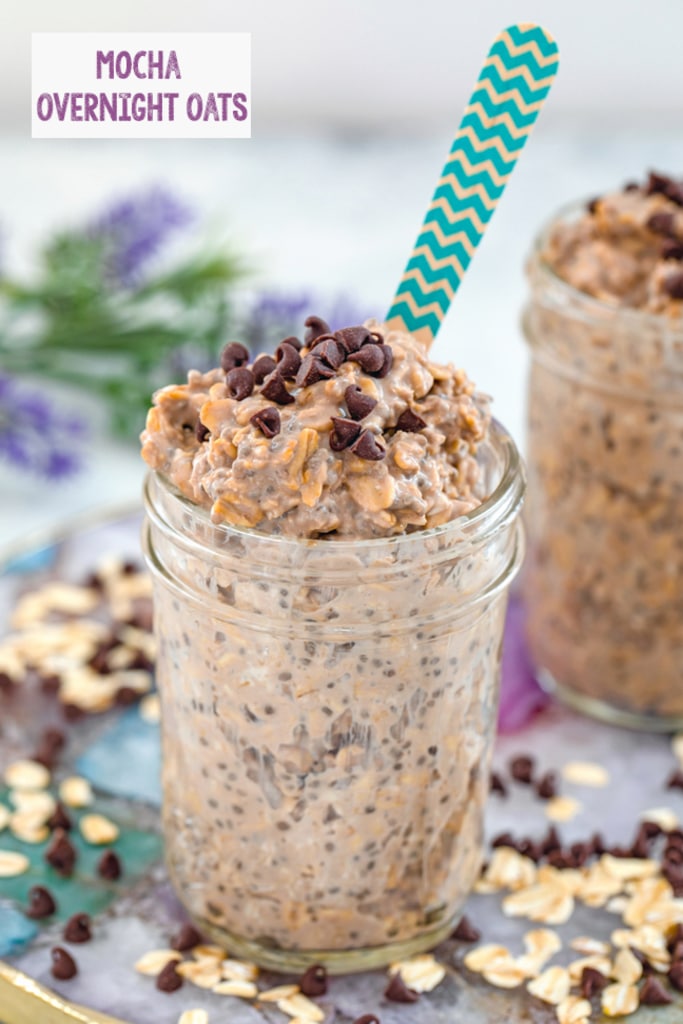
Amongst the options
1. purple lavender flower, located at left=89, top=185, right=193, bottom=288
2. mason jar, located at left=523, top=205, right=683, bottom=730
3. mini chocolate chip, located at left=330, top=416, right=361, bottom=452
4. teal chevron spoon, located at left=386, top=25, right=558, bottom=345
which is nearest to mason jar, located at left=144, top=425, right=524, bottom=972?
mini chocolate chip, located at left=330, top=416, right=361, bottom=452

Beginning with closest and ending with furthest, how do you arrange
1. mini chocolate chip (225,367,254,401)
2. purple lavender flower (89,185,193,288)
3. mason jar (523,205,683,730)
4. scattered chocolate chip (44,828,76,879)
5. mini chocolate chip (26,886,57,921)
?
mini chocolate chip (225,367,254,401), mini chocolate chip (26,886,57,921), scattered chocolate chip (44,828,76,879), mason jar (523,205,683,730), purple lavender flower (89,185,193,288)

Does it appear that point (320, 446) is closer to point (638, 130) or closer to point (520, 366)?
point (520, 366)

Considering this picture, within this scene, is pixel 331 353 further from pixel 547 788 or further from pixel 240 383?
pixel 547 788

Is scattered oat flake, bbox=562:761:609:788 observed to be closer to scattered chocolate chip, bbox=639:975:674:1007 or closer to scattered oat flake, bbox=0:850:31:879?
scattered chocolate chip, bbox=639:975:674:1007

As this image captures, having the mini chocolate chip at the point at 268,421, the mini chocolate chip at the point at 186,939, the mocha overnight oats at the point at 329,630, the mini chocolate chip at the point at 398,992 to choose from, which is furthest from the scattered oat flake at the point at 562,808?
the mini chocolate chip at the point at 268,421

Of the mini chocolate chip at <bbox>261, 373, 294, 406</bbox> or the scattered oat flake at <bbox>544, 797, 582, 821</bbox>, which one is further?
the scattered oat flake at <bbox>544, 797, 582, 821</bbox>

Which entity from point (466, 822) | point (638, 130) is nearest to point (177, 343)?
point (466, 822)

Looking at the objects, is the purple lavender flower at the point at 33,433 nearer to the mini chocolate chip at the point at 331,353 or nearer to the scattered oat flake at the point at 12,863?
the scattered oat flake at the point at 12,863
